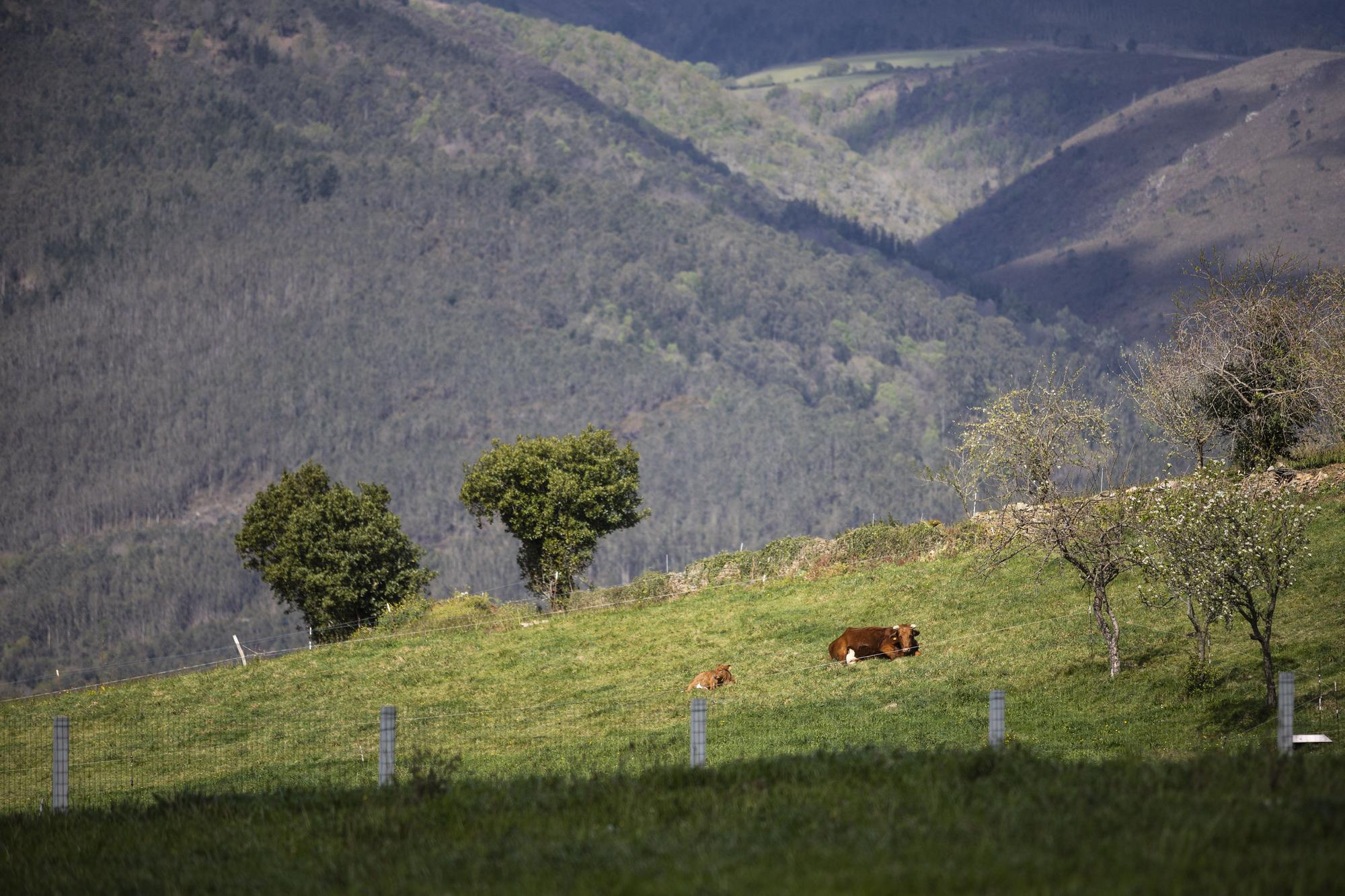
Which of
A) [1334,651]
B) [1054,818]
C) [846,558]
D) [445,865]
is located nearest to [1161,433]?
[846,558]

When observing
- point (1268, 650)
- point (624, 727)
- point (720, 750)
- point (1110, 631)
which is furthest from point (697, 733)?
point (1110, 631)

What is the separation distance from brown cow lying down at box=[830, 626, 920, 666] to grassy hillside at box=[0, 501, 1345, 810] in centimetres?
59

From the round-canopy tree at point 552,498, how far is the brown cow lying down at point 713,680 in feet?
101

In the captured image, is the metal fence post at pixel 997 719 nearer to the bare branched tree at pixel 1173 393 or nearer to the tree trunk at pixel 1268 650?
the tree trunk at pixel 1268 650

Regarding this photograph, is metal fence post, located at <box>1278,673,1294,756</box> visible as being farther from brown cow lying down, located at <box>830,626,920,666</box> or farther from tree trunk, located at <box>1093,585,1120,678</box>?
brown cow lying down, located at <box>830,626,920,666</box>

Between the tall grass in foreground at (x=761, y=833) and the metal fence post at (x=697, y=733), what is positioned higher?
the metal fence post at (x=697, y=733)

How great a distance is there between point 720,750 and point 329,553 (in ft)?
152

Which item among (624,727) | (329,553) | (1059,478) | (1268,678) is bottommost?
(624,727)

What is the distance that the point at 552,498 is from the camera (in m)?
69.2

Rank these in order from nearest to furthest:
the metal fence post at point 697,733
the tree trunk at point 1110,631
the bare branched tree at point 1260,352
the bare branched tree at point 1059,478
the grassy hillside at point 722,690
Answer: the metal fence post at point 697,733 < the grassy hillside at point 722,690 < the tree trunk at point 1110,631 < the bare branched tree at point 1059,478 < the bare branched tree at point 1260,352

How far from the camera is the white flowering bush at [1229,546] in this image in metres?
25.0

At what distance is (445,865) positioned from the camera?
13609 mm

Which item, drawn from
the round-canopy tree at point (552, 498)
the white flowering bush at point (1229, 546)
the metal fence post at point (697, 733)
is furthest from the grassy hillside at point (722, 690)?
the round-canopy tree at point (552, 498)

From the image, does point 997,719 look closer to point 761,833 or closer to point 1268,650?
point 761,833
